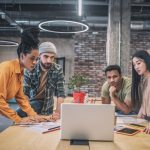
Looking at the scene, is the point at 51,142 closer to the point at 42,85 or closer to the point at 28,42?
the point at 28,42

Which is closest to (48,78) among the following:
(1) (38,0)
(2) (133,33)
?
(1) (38,0)

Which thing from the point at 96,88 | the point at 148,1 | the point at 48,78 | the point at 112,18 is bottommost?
the point at 96,88

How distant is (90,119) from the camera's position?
71.8 inches

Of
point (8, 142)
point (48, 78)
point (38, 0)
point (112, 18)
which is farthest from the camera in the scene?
point (38, 0)

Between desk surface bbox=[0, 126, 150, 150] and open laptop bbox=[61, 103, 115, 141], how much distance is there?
7 centimetres

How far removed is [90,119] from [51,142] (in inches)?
12.0

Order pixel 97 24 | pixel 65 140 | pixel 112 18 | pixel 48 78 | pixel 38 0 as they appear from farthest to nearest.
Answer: pixel 97 24, pixel 38 0, pixel 112 18, pixel 48 78, pixel 65 140

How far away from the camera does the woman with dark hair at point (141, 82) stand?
9.90 feet

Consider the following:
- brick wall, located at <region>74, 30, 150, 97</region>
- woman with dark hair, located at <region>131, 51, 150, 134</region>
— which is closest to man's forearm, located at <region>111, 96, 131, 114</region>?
woman with dark hair, located at <region>131, 51, 150, 134</region>

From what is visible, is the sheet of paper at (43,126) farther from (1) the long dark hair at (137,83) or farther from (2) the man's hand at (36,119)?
(1) the long dark hair at (137,83)

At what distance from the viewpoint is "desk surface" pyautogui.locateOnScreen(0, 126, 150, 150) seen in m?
1.65

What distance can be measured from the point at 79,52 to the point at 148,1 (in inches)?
142

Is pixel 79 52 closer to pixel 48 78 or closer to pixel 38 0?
pixel 38 0

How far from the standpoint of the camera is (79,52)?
1088cm
